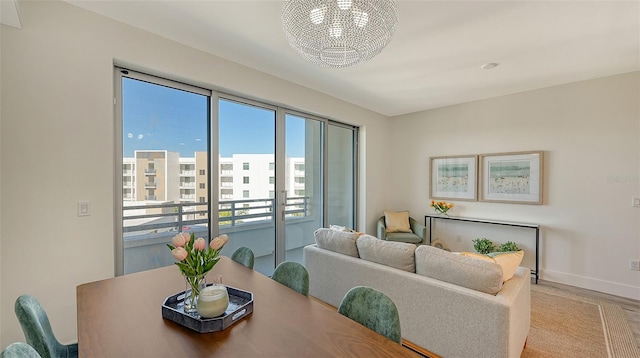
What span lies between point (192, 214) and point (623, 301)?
4.79m

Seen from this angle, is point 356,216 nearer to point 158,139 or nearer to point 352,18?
point 158,139

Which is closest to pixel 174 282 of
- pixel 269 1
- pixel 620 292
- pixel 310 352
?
pixel 310 352

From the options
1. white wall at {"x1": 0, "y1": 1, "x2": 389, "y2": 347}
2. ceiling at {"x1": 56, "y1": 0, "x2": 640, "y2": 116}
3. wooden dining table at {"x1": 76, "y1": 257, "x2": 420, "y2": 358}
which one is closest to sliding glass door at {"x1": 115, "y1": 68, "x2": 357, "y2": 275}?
white wall at {"x1": 0, "y1": 1, "x2": 389, "y2": 347}

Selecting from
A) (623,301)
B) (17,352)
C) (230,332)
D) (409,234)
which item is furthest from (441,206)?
(17,352)

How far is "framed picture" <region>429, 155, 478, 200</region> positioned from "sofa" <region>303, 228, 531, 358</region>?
8.09 ft

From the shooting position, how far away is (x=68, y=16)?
6.48 ft

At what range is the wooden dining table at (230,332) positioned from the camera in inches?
38.8

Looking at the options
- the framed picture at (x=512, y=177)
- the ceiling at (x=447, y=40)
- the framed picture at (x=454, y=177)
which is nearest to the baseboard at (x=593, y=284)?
the framed picture at (x=512, y=177)

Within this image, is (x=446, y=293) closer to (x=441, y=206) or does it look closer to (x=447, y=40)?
(x=447, y=40)

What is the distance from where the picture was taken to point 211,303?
115 cm

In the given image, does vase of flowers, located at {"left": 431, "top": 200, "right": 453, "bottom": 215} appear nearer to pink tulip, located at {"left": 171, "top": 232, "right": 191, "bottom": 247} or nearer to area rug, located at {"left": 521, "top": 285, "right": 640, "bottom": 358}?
area rug, located at {"left": 521, "top": 285, "right": 640, "bottom": 358}

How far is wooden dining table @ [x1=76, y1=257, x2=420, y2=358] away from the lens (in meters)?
0.99

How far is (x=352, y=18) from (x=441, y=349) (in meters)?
2.20

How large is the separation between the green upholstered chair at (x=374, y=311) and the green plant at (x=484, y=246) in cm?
325
